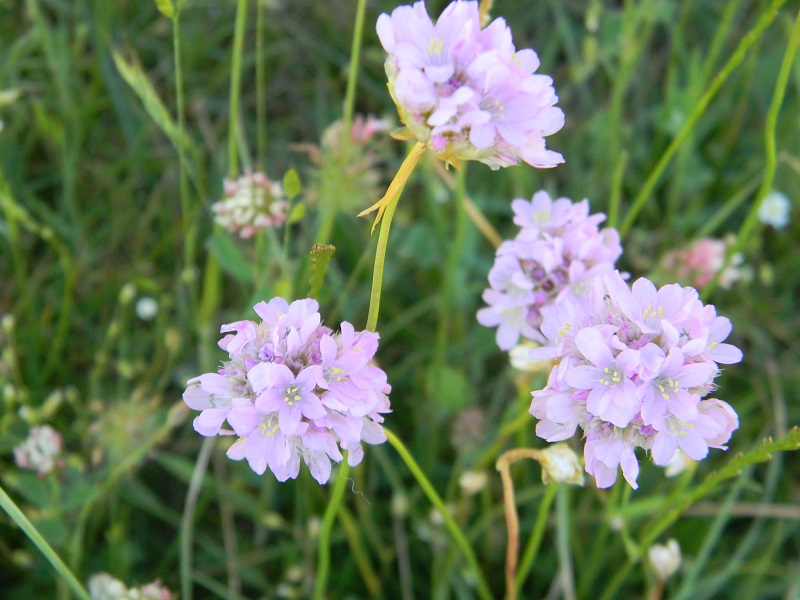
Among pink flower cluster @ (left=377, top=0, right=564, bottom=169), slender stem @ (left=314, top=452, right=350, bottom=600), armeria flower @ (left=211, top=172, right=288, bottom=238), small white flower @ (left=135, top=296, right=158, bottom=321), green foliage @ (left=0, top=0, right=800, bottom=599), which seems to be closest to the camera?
pink flower cluster @ (left=377, top=0, right=564, bottom=169)

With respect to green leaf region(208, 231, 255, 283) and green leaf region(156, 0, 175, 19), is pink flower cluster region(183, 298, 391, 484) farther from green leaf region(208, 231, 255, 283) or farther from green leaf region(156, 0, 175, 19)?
green leaf region(208, 231, 255, 283)

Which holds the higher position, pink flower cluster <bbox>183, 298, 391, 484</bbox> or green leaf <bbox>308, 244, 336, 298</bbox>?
green leaf <bbox>308, 244, 336, 298</bbox>

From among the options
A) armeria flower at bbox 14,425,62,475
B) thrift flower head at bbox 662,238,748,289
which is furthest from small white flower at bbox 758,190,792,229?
armeria flower at bbox 14,425,62,475

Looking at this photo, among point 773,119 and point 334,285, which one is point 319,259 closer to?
point 773,119

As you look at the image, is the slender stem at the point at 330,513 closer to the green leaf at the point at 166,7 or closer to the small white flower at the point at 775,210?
the green leaf at the point at 166,7

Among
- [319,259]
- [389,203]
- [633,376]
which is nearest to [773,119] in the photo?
[633,376]

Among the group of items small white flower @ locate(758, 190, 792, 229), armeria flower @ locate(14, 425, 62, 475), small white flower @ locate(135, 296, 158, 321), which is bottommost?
armeria flower @ locate(14, 425, 62, 475)
